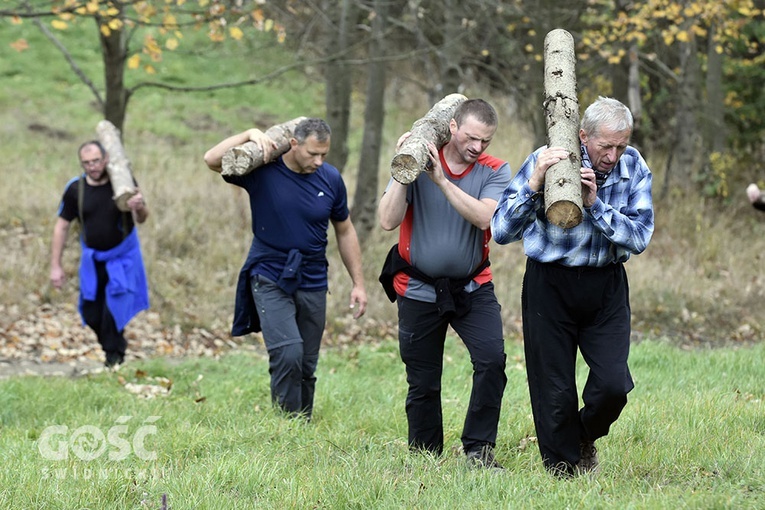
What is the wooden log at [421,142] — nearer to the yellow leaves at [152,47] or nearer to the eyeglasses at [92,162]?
the eyeglasses at [92,162]

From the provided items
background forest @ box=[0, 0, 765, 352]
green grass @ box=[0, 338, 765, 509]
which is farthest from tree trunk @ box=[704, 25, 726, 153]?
green grass @ box=[0, 338, 765, 509]

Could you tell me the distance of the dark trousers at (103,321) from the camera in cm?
867

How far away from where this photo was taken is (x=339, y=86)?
44.0 ft

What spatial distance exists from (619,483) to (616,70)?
44.9ft

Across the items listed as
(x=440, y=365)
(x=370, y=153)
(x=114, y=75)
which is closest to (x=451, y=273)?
(x=440, y=365)

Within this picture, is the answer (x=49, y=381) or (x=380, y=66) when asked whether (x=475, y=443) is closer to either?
(x=49, y=381)

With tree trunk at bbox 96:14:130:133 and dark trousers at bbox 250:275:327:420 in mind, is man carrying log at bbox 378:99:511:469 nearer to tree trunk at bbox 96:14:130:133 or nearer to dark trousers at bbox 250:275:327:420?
dark trousers at bbox 250:275:327:420

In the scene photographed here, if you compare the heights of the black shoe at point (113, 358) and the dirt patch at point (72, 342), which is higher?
the black shoe at point (113, 358)

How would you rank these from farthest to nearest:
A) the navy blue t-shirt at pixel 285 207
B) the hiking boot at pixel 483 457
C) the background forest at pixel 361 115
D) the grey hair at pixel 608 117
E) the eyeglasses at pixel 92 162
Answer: the background forest at pixel 361 115
the eyeglasses at pixel 92 162
the navy blue t-shirt at pixel 285 207
the hiking boot at pixel 483 457
the grey hair at pixel 608 117

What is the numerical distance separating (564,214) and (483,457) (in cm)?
168

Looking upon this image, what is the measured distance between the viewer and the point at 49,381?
805 centimetres

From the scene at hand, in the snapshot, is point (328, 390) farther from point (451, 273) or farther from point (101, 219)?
point (101, 219)

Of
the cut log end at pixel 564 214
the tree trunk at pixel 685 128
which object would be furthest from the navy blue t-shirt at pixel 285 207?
the tree trunk at pixel 685 128

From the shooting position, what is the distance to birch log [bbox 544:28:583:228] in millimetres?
4348
